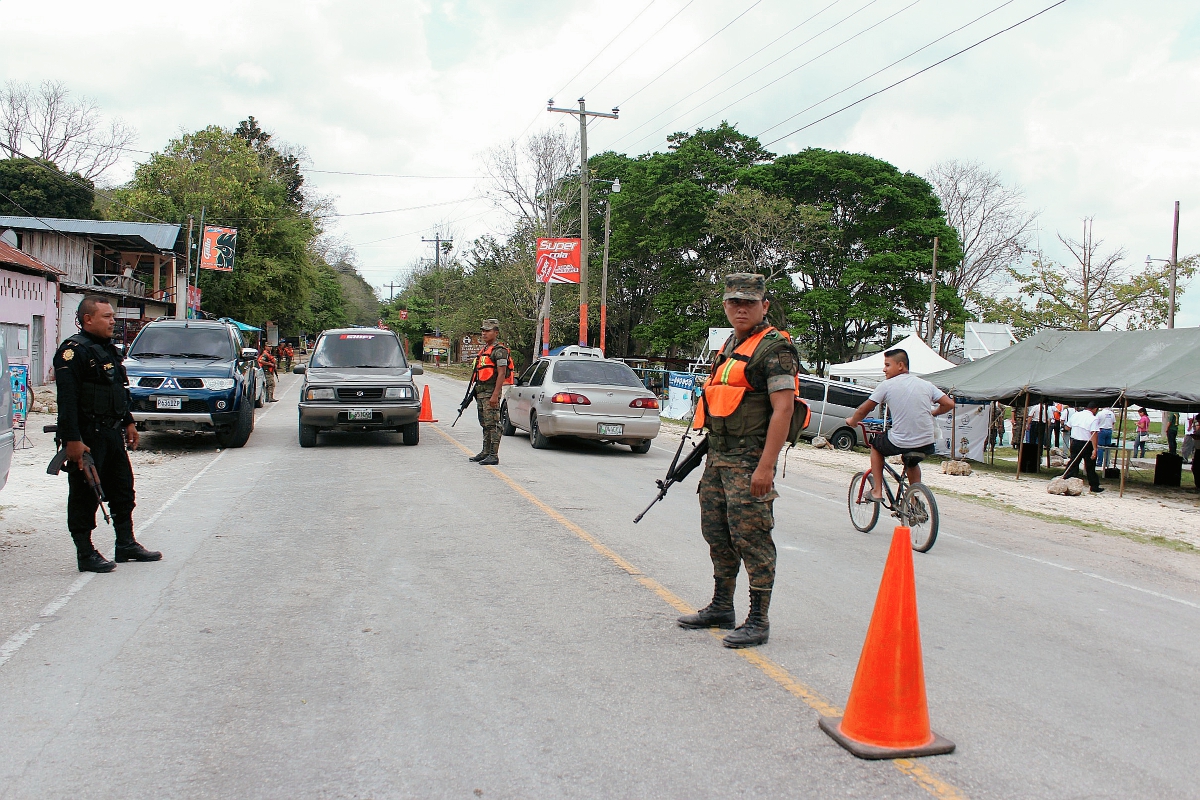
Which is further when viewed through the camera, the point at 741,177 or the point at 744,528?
the point at 741,177

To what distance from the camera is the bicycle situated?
8.05m

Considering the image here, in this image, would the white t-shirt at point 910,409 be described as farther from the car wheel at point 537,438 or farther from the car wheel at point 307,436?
the car wheel at point 307,436

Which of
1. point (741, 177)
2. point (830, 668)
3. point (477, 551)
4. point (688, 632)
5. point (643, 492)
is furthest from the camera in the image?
point (741, 177)

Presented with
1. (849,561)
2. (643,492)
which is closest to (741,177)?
(643,492)

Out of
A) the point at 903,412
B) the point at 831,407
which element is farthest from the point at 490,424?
the point at 831,407

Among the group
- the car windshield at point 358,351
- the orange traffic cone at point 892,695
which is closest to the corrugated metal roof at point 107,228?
the car windshield at point 358,351

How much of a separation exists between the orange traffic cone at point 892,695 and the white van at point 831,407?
65.0ft

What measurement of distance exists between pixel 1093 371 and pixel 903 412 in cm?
1056

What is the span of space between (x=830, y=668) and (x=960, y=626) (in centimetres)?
145

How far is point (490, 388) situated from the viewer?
1291 cm

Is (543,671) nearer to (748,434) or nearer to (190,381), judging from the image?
(748,434)

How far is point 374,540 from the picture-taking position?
7469 mm

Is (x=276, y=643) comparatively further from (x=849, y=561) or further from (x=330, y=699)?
(x=849, y=561)

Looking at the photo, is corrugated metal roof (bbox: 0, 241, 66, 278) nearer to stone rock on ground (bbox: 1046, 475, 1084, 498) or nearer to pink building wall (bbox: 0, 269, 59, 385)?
pink building wall (bbox: 0, 269, 59, 385)
